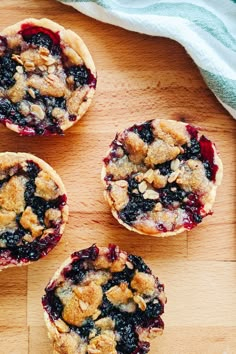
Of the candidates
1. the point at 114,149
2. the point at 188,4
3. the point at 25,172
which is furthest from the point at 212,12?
the point at 25,172

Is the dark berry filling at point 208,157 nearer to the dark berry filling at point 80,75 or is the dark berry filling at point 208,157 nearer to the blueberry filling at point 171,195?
the blueberry filling at point 171,195

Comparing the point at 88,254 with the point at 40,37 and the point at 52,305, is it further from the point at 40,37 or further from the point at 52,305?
the point at 40,37

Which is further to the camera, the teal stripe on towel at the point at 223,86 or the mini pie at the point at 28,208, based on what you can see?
the teal stripe on towel at the point at 223,86

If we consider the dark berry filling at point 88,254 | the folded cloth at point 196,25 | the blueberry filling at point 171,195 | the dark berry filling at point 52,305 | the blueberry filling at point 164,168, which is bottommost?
the dark berry filling at point 52,305

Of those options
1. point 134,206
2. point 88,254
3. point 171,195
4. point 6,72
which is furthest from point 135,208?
point 6,72

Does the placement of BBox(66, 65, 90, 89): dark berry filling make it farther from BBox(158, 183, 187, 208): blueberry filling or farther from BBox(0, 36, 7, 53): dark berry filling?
BBox(158, 183, 187, 208): blueberry filling

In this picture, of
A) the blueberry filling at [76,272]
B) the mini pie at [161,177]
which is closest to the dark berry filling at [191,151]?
the mini pie at [161,177]

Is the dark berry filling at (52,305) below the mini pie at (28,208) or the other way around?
below
